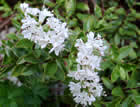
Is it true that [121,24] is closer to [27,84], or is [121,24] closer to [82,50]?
[82,50]

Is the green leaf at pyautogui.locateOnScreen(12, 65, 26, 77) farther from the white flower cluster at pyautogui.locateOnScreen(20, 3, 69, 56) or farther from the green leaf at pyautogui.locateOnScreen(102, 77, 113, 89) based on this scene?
the green leaf at pyautogui.locateOnScreen(102, 77, 113, 89)

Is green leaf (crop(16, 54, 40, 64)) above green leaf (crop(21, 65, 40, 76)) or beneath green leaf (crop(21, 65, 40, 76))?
above

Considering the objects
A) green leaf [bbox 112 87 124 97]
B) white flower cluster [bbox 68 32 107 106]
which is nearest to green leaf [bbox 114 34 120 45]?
green leaf [bbox 112 87 124 97]

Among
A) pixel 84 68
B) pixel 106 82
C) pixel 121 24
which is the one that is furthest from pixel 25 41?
pixel 121 24

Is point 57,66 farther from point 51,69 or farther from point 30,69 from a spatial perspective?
point 30,69

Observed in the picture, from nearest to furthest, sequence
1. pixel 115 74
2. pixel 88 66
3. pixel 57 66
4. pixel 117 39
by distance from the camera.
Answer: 1. pixel 88 66
2. pixel 115 74
3. pixel 57 66
4. pixel 117 39

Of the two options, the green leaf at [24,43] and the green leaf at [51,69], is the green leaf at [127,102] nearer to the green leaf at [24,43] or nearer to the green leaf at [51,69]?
the green leaf at [51,69]

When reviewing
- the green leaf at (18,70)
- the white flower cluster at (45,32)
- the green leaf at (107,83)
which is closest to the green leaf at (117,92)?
the green leaf at (107,83)

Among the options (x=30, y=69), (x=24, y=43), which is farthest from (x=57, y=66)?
(x=24, y=43)

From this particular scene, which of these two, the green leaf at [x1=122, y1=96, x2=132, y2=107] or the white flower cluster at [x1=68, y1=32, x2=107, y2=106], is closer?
the white flower cluster at [x1=68, y1=32, x2=107, y2=106]
